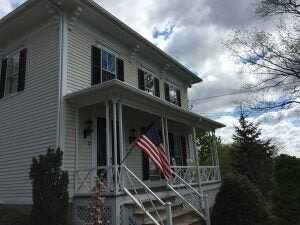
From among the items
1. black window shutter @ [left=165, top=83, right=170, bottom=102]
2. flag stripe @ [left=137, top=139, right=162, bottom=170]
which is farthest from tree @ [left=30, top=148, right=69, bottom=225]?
black window shutter @ [left=165, top=83, right=170, bottom=102]

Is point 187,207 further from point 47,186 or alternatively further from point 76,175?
point 47,186

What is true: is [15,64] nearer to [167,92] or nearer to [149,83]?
[149,83]

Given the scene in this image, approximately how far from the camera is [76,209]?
823 cm

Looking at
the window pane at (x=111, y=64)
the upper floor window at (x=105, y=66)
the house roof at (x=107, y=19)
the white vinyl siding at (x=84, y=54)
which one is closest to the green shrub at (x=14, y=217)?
the white vinyl siding at (x=84, y=54)

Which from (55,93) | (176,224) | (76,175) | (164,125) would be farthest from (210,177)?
(55,93)

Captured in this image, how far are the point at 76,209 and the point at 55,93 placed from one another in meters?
3.43

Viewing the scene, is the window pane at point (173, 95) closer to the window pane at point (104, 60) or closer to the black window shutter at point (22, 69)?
the window pane at point (104, 60)

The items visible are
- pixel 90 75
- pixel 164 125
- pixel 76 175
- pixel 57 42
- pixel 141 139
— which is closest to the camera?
pixel 141 139

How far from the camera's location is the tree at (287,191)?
26.0ft

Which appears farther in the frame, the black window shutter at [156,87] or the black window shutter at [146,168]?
the black window shutter at [156,87]

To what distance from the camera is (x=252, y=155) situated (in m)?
21.0

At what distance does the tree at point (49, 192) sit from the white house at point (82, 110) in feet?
2.61

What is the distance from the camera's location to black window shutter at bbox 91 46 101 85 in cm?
1035

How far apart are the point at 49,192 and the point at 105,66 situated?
521cm
